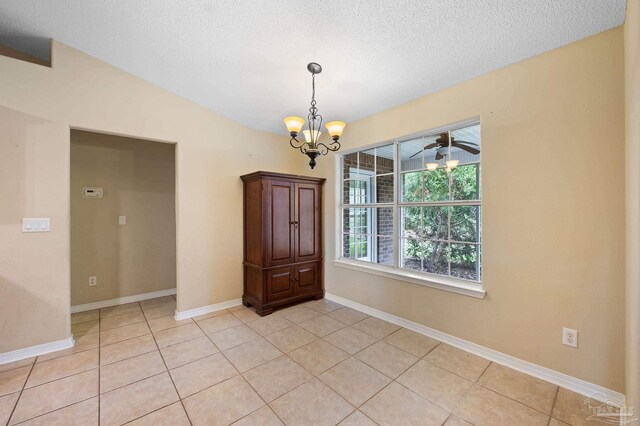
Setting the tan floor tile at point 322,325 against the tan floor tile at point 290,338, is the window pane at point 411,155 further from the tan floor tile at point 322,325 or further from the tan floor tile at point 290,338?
the tan floor tile at point 290,338

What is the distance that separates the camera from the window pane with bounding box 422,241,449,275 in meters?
2.62

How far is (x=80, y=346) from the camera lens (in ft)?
7.88

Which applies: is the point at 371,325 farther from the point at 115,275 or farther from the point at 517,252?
the point at 115,275

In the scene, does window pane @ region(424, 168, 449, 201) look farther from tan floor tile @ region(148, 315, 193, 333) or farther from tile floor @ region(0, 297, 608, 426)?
tan floor tile @ region(148, 315, 193, 333)

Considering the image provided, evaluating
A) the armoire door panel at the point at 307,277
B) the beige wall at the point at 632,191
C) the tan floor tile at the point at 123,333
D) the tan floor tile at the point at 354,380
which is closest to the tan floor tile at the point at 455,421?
the tan floor tile at the point at 354,380

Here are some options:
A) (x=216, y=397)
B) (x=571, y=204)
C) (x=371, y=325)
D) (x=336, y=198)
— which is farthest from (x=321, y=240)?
(x=571, y=204)

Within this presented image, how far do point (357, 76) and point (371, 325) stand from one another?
101 inches

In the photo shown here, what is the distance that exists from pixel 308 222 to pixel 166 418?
243 centimetres

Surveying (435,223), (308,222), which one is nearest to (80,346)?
(308,222)

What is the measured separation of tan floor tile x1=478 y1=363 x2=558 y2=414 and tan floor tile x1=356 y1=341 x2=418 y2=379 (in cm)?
54

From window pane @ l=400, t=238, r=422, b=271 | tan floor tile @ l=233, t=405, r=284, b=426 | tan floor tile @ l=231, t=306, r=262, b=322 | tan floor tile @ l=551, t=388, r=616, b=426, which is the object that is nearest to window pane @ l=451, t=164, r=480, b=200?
window pane @ l=400, t=238, r=422, b=271

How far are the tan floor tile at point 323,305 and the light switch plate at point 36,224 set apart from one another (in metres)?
2.76

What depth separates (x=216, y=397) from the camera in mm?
1762

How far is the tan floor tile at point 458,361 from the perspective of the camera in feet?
6.67
